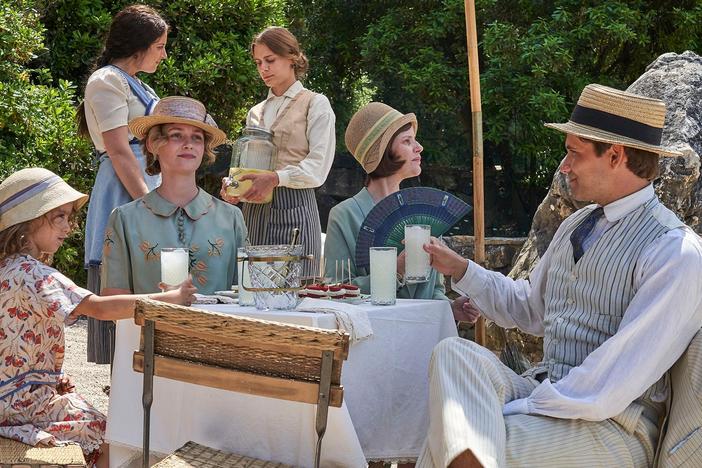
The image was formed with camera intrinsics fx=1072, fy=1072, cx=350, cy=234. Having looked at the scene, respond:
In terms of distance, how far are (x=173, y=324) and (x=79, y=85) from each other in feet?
20.6

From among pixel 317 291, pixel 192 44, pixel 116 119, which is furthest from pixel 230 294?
pixel 192 44

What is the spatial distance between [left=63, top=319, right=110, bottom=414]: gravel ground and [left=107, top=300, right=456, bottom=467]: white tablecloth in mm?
2538

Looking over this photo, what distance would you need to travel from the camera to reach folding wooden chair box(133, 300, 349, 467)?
9.02 ft

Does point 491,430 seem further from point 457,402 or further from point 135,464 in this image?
point 135,464

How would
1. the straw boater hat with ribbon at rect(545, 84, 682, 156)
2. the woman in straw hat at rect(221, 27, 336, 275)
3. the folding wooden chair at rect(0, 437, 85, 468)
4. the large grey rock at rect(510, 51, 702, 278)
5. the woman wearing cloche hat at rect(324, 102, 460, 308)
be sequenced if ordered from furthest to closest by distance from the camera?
the large grey rock at rect(510, 51, 702, 278)
the woman in straw hat at rect(221, 27, 336, 275)
the woman wearing cloche hat at rect(324, 102, 460, 308)
the straw boater hat with ribbon at rect(545, 84, 682, 156)
the folding wooden chair at rect(0, 437, 85, 468)

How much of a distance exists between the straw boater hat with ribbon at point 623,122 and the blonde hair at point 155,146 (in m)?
1.53

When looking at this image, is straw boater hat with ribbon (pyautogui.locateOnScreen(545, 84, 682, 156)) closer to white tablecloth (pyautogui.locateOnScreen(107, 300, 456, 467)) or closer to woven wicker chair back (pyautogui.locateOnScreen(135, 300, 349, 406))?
white tablecloth (pyautogui.locateOnScreen(107, 300, 456, 467))

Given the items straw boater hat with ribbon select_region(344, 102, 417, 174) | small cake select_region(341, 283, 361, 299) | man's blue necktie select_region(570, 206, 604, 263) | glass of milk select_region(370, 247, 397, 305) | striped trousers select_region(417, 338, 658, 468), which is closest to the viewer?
striped trousers select_region(417, 338, 658, 468)

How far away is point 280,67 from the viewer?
5.32 m

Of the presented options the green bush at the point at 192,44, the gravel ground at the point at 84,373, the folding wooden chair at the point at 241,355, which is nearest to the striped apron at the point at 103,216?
the gravel ground at the point at 84,373

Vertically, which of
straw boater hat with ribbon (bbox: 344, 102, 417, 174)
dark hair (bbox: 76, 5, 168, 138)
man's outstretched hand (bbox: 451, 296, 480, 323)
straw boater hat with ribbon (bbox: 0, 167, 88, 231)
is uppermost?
dark hair (bbox: 76, 5, 168, 138)

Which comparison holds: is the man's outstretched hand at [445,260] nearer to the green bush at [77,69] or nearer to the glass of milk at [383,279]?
the glass of milk at [383,279]

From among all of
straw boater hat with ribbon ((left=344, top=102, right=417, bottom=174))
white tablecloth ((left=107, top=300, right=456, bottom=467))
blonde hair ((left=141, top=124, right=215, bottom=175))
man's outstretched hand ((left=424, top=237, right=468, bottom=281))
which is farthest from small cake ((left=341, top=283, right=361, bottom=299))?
blonde hair ((left=141, top=124, right=215, bottom=175))

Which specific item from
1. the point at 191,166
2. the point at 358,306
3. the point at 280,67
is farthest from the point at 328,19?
the point at 358,306
